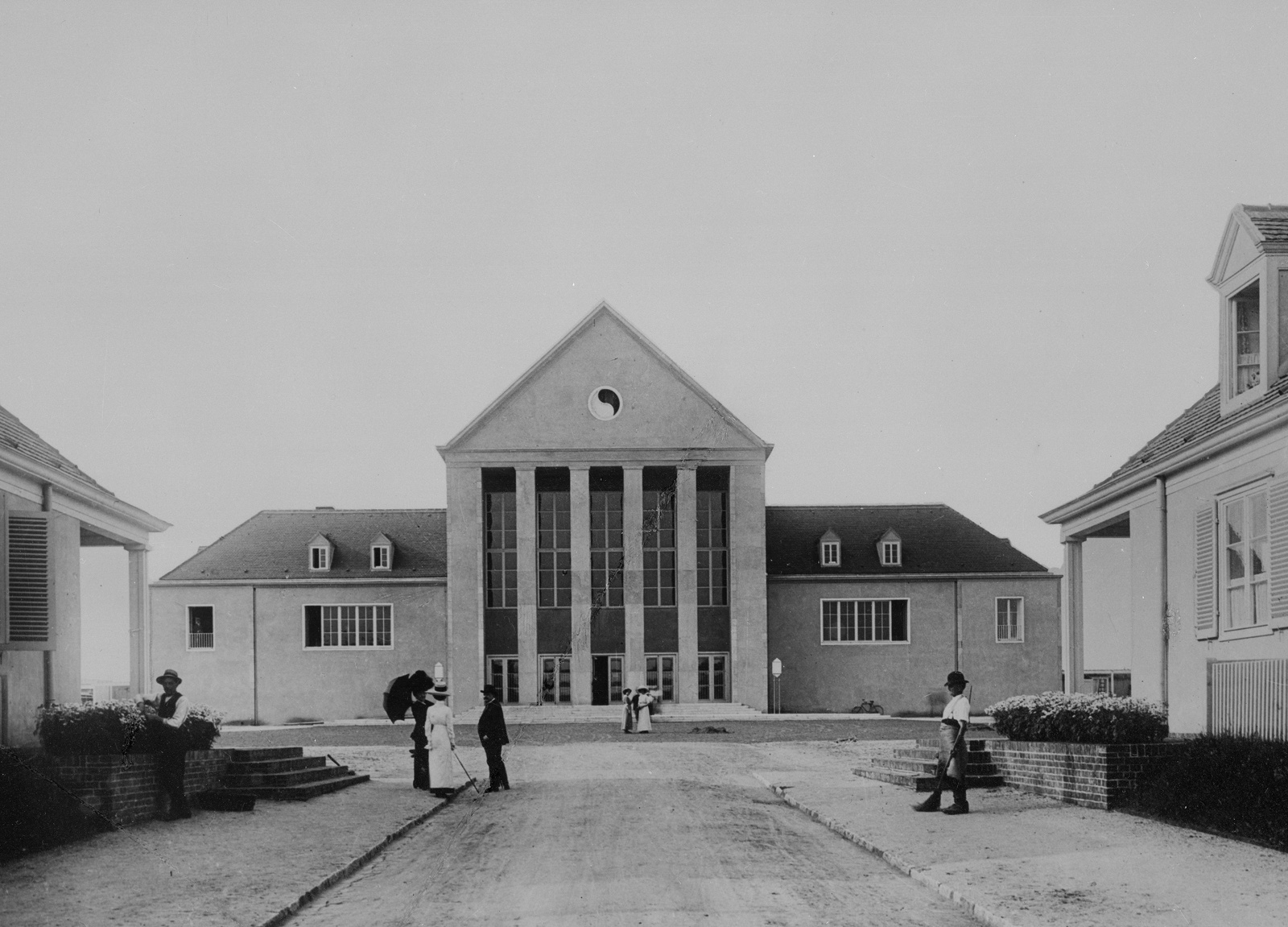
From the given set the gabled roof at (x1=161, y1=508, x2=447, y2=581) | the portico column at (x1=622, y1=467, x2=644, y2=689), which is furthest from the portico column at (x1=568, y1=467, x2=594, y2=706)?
the gabled roof at (x1=161, y1=508, x2=447, y2=581)

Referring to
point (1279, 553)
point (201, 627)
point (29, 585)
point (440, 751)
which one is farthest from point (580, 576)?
point (1279, 553)

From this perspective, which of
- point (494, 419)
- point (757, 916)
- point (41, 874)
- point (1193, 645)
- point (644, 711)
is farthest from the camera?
point (494, 419)

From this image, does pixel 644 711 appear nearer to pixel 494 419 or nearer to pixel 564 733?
pixel 564 733

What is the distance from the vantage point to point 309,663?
47781 millimetres

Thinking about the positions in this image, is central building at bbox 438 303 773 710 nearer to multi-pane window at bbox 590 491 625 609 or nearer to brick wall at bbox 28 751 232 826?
multi-pane window at bbox 590 491 625 609

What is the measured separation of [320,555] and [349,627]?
2.74 meters

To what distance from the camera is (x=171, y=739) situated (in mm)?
15594

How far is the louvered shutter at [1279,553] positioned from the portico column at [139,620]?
1590 centimetres

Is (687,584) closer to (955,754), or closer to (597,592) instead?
(597,592)

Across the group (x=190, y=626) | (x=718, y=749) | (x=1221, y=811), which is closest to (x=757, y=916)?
(x=1221, y=811)

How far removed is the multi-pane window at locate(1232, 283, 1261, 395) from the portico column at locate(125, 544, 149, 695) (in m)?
15.9

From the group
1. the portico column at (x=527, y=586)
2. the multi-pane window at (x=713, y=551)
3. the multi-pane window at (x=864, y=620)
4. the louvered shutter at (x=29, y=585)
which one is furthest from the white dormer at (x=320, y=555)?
the louvered shutter at (x=29, y=585)

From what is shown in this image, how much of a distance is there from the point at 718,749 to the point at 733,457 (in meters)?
18.7

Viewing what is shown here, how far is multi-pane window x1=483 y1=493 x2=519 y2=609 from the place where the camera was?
46.9m
